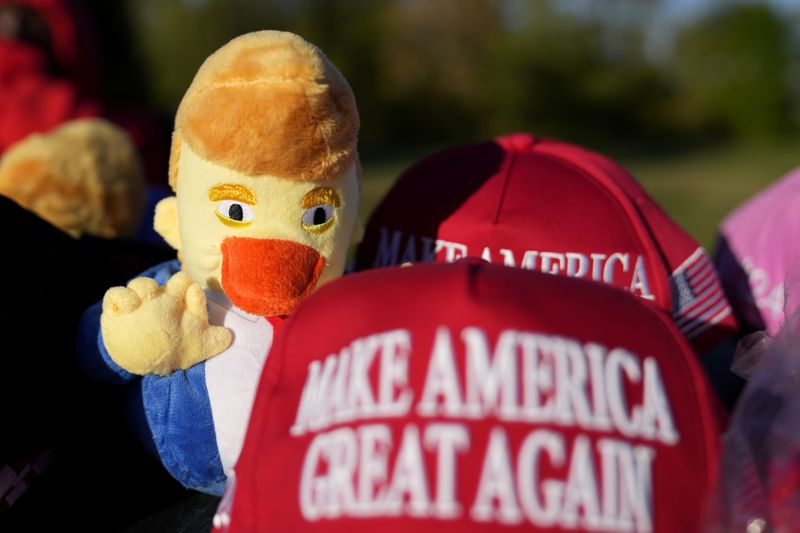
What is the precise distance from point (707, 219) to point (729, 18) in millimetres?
7414

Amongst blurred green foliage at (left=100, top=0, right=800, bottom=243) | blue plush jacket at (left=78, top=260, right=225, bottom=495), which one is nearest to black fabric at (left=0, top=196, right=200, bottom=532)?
blue plush jacket at (left=78, top=260, right=225, bottom=495)

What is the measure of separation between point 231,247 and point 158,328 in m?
0.13

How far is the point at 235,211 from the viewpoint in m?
1.04

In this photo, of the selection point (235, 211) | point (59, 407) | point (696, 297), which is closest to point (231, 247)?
point (235, 211)

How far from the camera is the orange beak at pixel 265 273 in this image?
1.02m

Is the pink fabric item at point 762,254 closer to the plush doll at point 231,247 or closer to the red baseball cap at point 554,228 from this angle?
the red baseball cap at point 554,228

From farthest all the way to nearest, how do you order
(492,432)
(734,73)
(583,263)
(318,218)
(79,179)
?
1. (734,73)
2. (79,179)
3. (583,263)
4. (318,218)
5. (492,432)

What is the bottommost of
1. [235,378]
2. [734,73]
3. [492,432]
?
[492,432]

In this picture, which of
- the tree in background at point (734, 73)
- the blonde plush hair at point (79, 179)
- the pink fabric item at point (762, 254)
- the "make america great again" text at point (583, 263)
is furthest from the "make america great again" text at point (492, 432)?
the tree in background at point (734, 73)

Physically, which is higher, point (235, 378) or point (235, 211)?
point (235, 211)

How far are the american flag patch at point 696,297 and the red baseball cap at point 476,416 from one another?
0.35 meters

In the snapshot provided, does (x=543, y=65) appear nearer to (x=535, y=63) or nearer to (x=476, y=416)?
(x=535, y=63)

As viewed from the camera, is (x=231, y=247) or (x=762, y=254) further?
(x=762, y=254)

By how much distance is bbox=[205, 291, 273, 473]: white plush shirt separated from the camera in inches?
40.6
